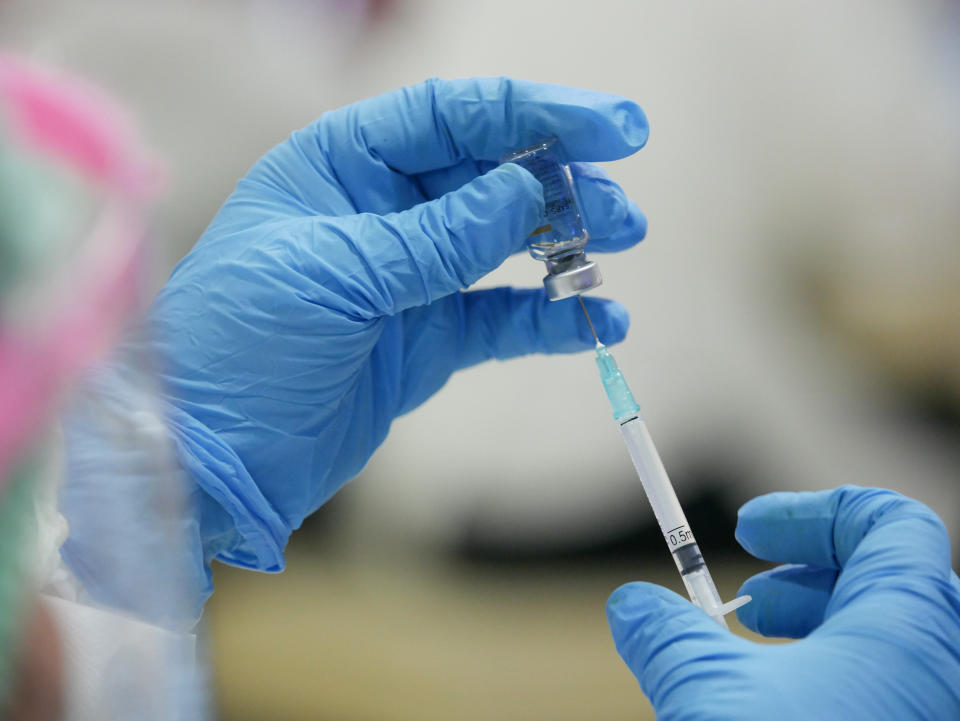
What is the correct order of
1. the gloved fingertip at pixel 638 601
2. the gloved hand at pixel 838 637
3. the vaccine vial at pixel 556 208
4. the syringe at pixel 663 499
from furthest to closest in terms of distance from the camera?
the vaccine vial at pixel 556 208 < the syringe at pixel 663 499 < the gloved fingertip at pixel 638 601 < the gloved hand at pixel 838 637

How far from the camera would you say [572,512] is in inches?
58.3

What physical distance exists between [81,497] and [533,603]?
1.11m

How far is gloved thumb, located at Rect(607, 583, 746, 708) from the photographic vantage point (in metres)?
0.68

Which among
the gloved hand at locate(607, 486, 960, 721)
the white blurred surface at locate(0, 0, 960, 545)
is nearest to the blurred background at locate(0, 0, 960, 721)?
the white blurred surface at locate(0, 0, 960, 545)

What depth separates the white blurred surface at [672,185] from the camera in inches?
53.9

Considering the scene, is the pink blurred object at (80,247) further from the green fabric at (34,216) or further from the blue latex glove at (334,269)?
the blue latex glove at (334,269)

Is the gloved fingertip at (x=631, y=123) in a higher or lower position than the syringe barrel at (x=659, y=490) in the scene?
higher

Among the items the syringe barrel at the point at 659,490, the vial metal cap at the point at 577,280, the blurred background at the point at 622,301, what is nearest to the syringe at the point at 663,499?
the syringe barrel at the point at 659,490

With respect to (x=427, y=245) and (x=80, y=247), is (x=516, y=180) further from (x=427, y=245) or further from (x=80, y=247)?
(x=80, y=247)

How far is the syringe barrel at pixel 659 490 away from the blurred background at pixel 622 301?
548mm

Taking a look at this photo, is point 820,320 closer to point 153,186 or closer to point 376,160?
point 376,160

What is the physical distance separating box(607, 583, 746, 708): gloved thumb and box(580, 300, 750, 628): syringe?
0.43 ft

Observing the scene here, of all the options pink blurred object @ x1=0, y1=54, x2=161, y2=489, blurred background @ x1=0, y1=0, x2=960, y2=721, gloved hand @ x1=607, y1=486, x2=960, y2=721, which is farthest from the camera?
blurred background @ x1=0, y1=0, x2=960, y2=721

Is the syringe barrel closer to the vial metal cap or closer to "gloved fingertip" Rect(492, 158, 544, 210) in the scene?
the vial metal cap
